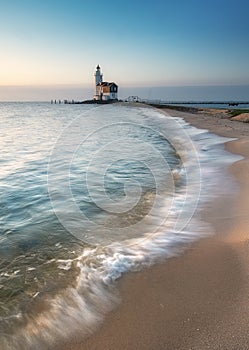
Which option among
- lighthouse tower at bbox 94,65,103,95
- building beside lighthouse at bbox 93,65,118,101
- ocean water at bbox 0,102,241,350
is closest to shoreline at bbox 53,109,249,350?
ocean water at bbox 0,102,241,350

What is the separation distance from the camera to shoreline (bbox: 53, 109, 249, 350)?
3166 mm

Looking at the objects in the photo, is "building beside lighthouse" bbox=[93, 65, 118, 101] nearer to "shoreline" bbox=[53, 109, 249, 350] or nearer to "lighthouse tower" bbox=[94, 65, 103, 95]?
"lighthouse tower" bbox=[94, 65, 103, 95]

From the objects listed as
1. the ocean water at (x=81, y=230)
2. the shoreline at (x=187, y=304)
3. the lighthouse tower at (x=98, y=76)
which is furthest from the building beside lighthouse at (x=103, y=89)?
the shoreline at (x=187, y=304)

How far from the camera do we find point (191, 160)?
567 inches

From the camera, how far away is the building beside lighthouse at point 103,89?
5335 inches

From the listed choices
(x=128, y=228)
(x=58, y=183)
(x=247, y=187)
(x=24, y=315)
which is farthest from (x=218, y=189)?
(x=24, y=315)

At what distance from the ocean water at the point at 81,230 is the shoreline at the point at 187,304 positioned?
0.79 feet

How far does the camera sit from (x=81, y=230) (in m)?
6.50

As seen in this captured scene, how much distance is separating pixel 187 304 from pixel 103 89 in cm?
13968

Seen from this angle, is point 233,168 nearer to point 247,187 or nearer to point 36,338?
point 247,187

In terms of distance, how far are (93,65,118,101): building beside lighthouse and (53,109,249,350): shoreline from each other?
443 feet

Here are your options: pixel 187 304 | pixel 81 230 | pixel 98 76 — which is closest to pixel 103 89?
pixel 98 76

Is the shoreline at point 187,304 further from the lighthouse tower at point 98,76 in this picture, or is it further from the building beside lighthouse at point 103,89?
the lighthouse tower at point 98,76

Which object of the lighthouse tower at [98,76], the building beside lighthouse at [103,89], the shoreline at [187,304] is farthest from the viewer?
the lighthouse tower at [98,76]
